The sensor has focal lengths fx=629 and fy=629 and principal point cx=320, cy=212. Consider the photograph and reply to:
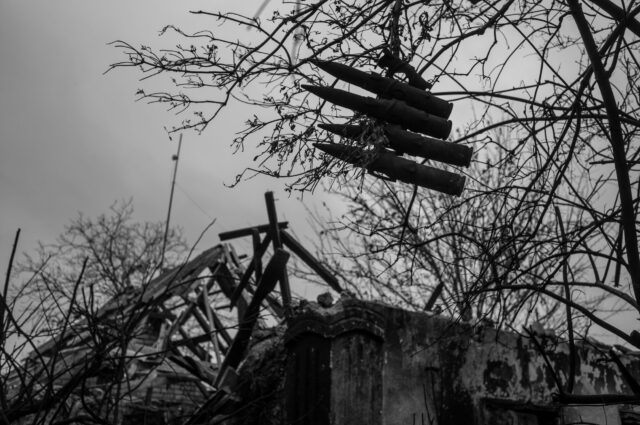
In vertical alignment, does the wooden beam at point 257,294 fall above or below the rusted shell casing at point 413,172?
above

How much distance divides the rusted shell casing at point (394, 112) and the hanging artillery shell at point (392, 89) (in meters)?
0.06

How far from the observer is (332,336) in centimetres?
585

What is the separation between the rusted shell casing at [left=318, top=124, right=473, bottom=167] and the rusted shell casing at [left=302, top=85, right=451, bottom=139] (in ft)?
0.14

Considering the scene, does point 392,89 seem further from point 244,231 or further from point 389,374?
point 244,231

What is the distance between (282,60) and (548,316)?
13051 mm

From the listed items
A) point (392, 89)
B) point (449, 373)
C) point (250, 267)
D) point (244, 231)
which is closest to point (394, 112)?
point (392, 89)

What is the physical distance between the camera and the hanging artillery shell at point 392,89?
9.59 feet

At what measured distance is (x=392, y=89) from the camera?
9.61 ft

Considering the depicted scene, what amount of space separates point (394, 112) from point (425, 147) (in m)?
0.22

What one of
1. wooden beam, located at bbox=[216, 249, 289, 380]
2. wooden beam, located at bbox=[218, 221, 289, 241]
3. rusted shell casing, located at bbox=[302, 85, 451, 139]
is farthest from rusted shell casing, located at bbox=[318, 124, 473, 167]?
wooden beam, located at bbox=[218, 221, 289, 241]

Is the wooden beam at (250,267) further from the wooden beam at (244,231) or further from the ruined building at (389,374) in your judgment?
the ruined building at (389,374)

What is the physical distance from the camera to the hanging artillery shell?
292cm

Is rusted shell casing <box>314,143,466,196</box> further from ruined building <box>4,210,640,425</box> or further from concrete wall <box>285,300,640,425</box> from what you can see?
concrete wall <box>285,300,640,425</box>

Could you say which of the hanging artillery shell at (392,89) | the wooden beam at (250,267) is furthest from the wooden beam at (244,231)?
the hanging artillery shell at (392,89)
